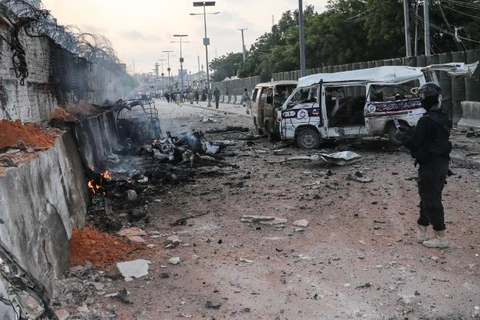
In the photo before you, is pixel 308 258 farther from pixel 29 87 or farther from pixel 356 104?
pixel 356 104

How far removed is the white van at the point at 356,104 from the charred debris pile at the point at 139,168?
89.4 inches

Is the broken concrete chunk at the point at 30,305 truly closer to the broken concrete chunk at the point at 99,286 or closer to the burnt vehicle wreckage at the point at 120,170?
the burnt vehicle wreckage at the point at 120,170

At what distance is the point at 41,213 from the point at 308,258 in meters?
2.82

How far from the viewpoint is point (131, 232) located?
6.68 meters

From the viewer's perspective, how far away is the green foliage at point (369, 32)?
26844mm

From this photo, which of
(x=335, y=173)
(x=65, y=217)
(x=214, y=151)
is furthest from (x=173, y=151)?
(x=65, y=217)

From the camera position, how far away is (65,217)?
18.6 ft

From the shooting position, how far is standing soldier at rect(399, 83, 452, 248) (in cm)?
541

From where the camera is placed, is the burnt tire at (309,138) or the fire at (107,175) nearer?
the fire at (107,175)

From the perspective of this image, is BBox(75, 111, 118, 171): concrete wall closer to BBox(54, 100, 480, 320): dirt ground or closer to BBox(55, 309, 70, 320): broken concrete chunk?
BBox(54, 100, 480, 320): dirt ground

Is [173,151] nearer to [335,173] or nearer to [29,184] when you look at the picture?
[335,173]

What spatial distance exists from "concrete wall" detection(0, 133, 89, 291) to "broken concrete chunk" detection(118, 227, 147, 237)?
0.55 m

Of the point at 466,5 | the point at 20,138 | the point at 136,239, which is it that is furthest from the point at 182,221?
the point at 466,5

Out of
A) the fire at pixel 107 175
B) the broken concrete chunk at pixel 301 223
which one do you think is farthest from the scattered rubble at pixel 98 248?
the fire at pixel 107 175
